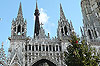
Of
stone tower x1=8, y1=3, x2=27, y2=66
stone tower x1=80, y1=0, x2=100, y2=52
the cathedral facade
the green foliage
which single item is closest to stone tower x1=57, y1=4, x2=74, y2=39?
the cathedral facade

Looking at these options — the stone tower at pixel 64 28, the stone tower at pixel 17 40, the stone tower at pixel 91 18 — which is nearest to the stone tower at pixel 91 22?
the stone tower at pixel 91 18

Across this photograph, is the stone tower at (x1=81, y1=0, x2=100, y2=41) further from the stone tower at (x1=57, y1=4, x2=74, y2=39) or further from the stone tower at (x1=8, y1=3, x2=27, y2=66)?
the stone tower at (x1=8, y1=3, x2=27, y2=66)

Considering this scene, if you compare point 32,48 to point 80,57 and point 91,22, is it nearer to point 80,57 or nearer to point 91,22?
point 80,57

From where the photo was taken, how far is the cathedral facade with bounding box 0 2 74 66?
63.4ft

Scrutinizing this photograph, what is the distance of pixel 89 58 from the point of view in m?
11.7

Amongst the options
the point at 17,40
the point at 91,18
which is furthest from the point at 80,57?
the point at 91,18

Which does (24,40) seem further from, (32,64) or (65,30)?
(65,30)

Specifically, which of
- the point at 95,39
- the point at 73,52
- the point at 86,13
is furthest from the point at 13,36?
the point at 86,13

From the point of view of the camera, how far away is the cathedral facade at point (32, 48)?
1934cm

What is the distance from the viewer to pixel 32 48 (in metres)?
21.2

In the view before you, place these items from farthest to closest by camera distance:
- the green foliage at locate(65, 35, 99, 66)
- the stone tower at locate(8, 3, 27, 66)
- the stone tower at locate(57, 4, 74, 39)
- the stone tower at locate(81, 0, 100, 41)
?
1. the stone tower at locate(81, 0, 100, 41)
2. the stone tower at locate(57, 4, 74, 39)
3. the stone tower at locate(8, 3, 27, 66)
4. the green foliage at locate(65, 35, 99, 66)

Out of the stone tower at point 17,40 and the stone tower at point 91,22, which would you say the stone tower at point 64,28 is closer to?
the stone tower at point 91,22

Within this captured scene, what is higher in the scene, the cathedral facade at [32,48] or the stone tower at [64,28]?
the stone tower at [64,28]

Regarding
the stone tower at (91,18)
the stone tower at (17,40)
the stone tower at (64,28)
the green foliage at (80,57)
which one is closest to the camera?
the green foliage at (80,57)
